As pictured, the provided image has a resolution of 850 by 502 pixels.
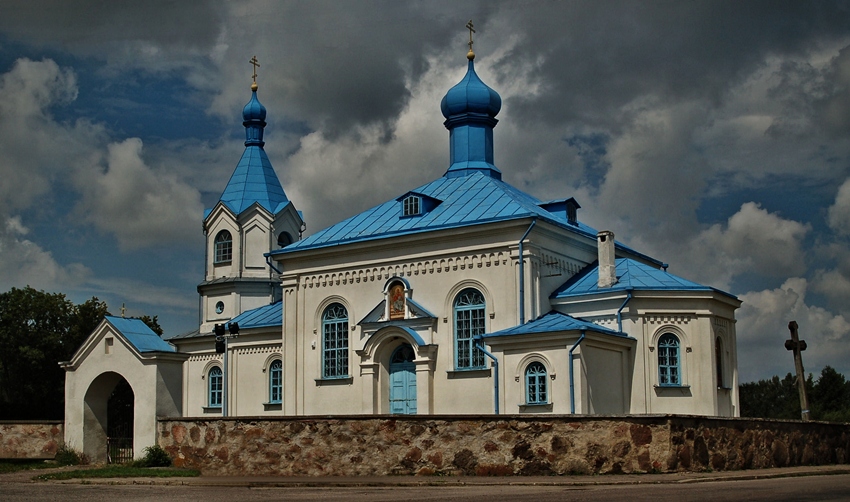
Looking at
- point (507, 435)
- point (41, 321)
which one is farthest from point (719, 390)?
point (41, 321)

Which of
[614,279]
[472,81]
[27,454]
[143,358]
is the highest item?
[472,81]

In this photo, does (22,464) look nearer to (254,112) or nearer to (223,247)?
(223,247)

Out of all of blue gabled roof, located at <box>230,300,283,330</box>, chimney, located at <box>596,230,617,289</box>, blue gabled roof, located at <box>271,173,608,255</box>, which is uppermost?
blue gabled roof, located at <box>271,173,608,255</box>

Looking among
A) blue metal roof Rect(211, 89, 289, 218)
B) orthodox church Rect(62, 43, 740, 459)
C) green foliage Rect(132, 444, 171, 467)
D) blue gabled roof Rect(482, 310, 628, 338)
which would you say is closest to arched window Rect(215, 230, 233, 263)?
blue metal roof Rect(211, 89, 289, 218)

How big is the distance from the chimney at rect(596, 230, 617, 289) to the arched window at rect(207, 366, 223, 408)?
14.6 meters

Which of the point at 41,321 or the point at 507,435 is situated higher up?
the point at 41,321

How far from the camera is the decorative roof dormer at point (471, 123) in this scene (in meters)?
30.7

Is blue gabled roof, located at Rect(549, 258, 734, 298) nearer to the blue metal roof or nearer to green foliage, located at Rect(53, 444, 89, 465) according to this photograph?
Answer: green foliage, located at Rect(53, 444, 89, 465)

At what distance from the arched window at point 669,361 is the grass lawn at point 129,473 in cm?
1160

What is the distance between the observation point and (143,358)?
22.5m

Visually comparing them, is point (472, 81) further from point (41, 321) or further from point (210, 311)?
point (41, 321)

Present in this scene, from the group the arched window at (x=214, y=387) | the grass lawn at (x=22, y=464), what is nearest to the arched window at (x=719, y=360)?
the grass lawn at (x=22, y=464)

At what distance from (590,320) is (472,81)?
9.33 m

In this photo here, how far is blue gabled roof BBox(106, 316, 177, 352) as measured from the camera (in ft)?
74.7
